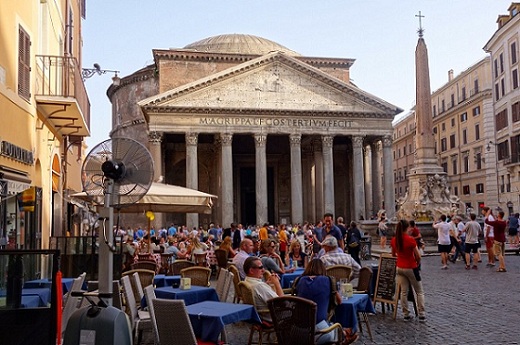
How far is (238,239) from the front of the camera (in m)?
16.4

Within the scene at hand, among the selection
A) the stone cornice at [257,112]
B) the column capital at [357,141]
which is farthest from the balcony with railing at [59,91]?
the column capital at [357,141]

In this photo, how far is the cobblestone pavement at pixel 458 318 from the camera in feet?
20.5

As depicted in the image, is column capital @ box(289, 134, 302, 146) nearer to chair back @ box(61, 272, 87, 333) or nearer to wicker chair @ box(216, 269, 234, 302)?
wicker chair @ box(216, 269, 234, 302)

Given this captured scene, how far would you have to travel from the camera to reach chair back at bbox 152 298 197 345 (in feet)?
14.5

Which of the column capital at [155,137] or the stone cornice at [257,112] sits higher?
the stone cornice at [257,112]

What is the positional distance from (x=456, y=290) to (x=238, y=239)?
758 centimetres

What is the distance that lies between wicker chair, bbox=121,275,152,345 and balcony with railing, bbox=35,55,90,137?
5.64 meters

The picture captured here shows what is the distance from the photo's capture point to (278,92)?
3114cm

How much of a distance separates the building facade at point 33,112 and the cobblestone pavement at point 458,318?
429cm

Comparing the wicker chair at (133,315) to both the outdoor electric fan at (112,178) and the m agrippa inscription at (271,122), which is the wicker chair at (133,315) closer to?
the outdoor electric fan at (112,178)

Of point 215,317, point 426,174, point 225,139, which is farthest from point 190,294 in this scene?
point 225,139

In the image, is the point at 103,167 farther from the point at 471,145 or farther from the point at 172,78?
the point at 471,145

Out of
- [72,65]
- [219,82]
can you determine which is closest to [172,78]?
[219,82]

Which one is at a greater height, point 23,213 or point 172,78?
point 172,78
